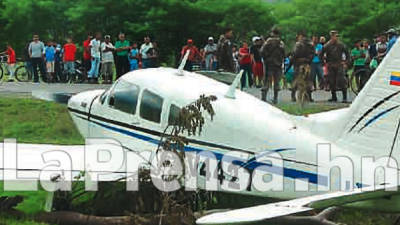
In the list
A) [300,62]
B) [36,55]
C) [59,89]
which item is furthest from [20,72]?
[300,62]

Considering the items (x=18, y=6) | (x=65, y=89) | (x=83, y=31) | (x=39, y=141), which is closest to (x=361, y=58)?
(x=65, y=89)

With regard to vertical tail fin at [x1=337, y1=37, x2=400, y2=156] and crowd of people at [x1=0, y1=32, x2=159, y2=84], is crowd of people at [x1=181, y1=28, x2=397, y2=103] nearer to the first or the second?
crowd of people at [x1=0, y1=32, x2=159, y2=84]

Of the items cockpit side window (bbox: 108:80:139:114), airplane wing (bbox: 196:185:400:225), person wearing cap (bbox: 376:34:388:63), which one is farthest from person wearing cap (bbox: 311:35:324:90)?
airplane wing (bbox: 196:185:400:225)

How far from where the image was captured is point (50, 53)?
25.4 metres

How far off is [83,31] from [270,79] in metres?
21.8

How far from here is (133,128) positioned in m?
11.8

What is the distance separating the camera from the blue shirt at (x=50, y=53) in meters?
25.3

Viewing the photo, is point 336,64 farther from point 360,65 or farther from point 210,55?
point 210,55

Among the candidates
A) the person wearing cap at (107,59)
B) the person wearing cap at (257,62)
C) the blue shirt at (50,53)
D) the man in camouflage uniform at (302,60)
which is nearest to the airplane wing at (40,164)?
the man in camouflage uniform at (302,60)

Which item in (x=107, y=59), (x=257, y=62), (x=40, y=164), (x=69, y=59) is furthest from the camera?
(x=69, y=59)

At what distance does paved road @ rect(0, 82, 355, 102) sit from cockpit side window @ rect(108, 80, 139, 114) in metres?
8.18

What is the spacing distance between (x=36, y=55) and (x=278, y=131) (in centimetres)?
1614

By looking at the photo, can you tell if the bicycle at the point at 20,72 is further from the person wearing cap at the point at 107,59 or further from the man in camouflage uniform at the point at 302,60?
the man in camouflage uniform at the point at 302,60

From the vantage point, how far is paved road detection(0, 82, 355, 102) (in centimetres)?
2141
